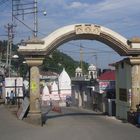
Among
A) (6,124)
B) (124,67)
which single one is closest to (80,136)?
(6,124)

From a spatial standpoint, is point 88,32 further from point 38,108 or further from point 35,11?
point 35,11

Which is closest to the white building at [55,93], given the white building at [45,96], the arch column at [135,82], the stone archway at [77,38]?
the white building at [45,96]

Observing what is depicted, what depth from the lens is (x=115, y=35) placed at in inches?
1168

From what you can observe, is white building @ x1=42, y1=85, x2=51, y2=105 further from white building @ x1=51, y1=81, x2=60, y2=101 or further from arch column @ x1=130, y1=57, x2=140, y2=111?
arch column @ x1=130, y1=57, x2=140, y2=111

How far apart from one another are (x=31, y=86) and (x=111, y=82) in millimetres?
19805

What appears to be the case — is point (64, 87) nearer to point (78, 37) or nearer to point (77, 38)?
point (77, 38)

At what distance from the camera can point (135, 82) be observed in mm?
30219

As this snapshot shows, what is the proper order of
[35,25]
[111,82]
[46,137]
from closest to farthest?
[46,137] → [35,25] → [111,82]

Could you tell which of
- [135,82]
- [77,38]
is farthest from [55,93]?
[135,82]

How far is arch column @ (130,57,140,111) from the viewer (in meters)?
29.9

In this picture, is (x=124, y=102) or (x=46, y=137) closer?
(x=46, y=137)

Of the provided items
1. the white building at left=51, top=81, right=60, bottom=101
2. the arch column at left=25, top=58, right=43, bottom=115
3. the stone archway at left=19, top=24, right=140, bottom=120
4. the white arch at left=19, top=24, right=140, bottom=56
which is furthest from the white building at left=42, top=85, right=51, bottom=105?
the arch column at left=25, top=58, right=43, bottom=115

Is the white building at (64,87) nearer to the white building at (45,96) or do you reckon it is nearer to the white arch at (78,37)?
the white building at (45,96)

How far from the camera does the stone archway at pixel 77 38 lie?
91.8 ft
